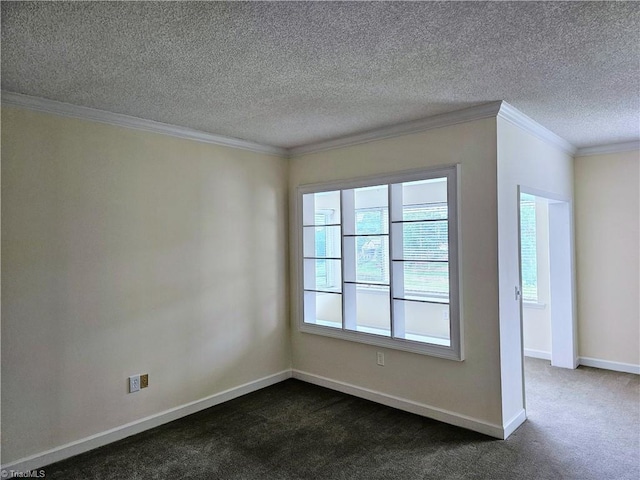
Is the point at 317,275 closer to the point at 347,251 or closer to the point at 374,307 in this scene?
the point at 347,251

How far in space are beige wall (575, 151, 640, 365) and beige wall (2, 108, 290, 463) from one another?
3633 mm

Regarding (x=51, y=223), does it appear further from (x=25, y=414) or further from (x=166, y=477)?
(x=166, y=477)

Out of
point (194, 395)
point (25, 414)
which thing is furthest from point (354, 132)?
point (25, 414)

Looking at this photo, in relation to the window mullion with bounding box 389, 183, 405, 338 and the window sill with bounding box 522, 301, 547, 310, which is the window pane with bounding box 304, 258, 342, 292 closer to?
the window mullion with bounding box 389, 183, 405, 338

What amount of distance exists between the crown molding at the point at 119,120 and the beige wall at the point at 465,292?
3.91 ft

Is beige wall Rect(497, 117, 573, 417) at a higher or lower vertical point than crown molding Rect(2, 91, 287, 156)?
lower

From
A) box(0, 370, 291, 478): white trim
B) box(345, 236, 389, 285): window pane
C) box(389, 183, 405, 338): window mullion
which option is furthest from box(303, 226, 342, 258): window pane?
box(0, 370, 291, 478): white trim

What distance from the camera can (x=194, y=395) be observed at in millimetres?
3711

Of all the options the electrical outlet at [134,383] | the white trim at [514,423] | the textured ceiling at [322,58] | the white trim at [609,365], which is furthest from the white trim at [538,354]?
the electrical outlet at [134,383]

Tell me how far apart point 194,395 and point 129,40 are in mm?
2931

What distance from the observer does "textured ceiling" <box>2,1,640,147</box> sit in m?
1.84

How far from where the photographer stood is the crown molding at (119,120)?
2.77m

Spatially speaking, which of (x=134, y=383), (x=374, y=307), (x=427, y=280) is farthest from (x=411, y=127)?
(x=134, y=383)

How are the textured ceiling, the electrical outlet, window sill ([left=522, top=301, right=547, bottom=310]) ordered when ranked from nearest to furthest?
1. the textured ceiling
2. the electrical outlet
3. window sill ([left=522, top=301, right=547, bottom=310])
